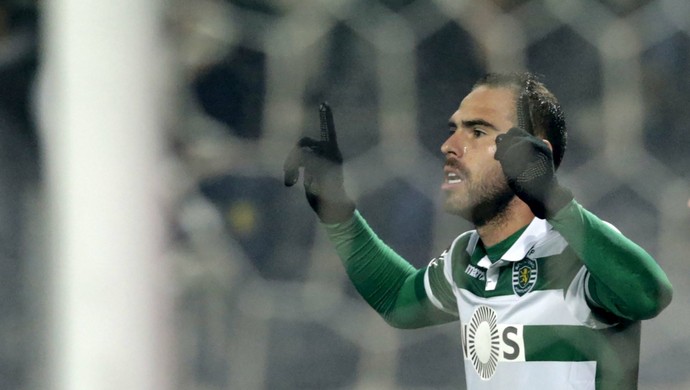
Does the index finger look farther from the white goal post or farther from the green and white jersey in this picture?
the white goal post

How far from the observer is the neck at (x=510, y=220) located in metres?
0.97

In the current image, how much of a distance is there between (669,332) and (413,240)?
39cm

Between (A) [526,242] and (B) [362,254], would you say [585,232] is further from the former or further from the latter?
(B) [362,254]

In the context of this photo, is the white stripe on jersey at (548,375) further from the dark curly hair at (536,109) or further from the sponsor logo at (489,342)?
the dark curly hair at (536,109)

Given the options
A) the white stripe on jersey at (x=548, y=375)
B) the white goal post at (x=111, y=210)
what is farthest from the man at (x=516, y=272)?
the white goal post at (x=111, y=210)

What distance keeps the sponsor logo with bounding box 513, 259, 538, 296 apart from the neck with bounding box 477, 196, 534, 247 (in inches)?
1.6

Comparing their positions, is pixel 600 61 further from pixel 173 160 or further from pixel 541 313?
pixel 173 160

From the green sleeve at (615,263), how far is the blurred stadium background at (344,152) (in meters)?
0.21

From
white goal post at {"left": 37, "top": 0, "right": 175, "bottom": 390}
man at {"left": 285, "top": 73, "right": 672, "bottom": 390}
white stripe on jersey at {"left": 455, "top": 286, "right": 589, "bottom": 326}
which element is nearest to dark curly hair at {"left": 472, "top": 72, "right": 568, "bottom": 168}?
man at {"left": 285, "top": 73, "right": 672, "bottom": 390}

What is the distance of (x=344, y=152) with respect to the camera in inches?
46.5

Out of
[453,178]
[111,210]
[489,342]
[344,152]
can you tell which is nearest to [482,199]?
[453,178]

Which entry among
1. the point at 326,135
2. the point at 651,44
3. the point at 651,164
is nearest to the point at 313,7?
the point at 326,135

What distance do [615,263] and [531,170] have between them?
111 mm

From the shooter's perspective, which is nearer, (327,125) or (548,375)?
(548,375)
